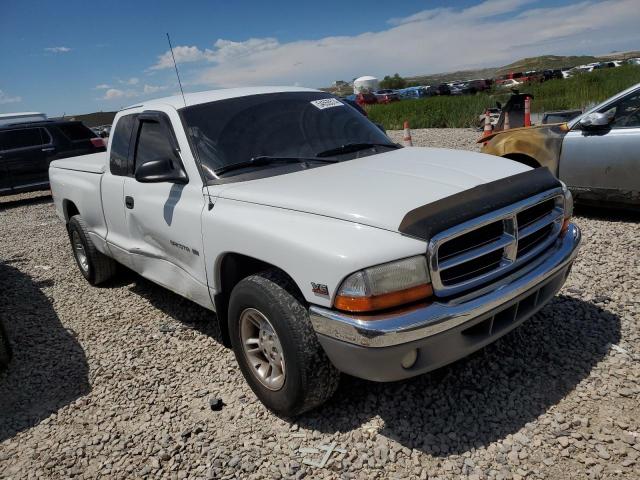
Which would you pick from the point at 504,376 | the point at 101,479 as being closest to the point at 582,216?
the point at 504,376

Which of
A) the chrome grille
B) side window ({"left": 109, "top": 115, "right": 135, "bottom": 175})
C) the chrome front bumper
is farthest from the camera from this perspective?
side window ({"left": 109, "top": 115, "right": 135, "bottom": 175})

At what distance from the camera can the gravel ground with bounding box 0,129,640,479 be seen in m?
2.52

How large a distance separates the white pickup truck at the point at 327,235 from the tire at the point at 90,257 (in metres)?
1.36

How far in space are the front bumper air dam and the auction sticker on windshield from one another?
6.57ft

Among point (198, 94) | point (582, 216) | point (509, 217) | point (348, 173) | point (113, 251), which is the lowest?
point (582, 216)

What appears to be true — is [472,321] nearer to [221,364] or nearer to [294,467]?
[294,467]

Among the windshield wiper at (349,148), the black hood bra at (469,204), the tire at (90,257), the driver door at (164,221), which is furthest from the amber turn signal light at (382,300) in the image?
the tire at (90,257)

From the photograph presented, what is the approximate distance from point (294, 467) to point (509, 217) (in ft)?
5.56

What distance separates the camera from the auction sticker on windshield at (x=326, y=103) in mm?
3877

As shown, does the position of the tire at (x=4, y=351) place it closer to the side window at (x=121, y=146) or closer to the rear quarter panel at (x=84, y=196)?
the rear quarter panel at (x=84, y=196)

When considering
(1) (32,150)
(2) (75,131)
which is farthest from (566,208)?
(2) (75,131)

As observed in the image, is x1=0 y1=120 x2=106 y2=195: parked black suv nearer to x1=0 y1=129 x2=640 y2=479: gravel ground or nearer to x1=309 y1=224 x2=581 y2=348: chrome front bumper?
x1=0 y1=129 x2=640 y2=479: gravel ground

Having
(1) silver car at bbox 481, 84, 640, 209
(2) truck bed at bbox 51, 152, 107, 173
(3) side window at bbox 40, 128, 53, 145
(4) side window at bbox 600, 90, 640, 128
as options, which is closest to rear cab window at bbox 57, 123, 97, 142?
(3) side window at bbox 40, 128, 53, 145

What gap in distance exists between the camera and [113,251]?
4.55 metres
